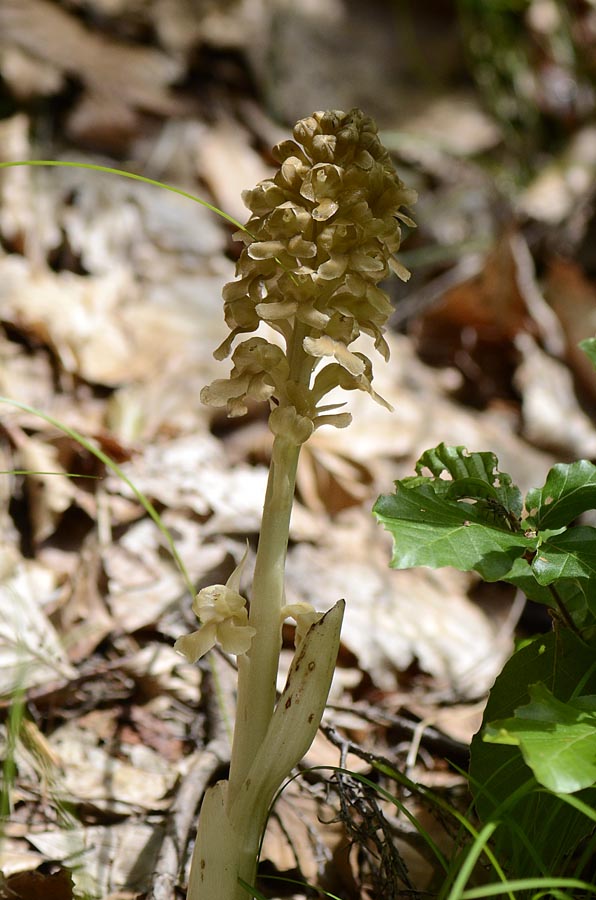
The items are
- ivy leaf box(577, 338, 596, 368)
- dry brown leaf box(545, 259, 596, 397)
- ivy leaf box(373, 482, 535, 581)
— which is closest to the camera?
ivy leaf box(373, 482, 535, 581)

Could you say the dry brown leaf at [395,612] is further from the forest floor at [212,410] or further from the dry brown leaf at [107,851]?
the dry brown leaf at [107,851]

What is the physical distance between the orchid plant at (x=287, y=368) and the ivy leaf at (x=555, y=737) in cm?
32

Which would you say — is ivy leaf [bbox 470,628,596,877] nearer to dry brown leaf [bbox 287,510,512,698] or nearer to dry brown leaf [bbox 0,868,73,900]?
dry brown leaf [bbox 0,868,73,900]

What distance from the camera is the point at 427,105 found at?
5125 mm

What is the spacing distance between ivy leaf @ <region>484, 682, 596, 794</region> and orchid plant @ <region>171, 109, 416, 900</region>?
12.4 inches

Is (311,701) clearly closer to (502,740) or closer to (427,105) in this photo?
(502,740)

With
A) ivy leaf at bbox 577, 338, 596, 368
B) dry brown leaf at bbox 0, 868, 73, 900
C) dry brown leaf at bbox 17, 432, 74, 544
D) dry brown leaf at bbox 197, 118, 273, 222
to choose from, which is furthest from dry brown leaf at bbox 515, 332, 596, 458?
dry brown leaf at bbox 0, 868, 73, 900

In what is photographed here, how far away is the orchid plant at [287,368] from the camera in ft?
4.19

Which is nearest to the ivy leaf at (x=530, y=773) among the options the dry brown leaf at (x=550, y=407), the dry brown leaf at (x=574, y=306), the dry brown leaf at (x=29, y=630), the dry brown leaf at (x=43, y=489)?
the dry brown leaf at (x=29, y=630)

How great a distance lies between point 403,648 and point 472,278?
2162 millimetres

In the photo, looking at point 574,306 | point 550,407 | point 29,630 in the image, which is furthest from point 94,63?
point 29,630

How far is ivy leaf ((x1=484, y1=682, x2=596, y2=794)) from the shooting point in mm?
1022

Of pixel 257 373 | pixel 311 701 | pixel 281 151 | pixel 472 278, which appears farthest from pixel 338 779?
pixel 472 278

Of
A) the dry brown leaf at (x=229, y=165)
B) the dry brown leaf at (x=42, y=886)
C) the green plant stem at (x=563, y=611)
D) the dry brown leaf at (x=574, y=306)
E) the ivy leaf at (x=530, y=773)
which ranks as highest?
the dry brown leaf at (x=229, y=165)
